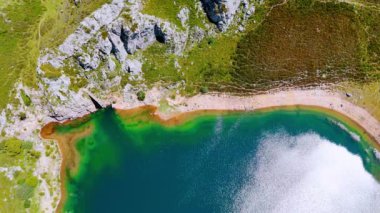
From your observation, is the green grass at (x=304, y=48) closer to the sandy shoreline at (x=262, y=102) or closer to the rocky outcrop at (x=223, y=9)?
the sandy shoreline at (x=262, y=102)

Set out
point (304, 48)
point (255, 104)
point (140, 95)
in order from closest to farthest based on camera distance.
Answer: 1. point (304, 48)
2. point (140, 95)
3. point (255, 104)

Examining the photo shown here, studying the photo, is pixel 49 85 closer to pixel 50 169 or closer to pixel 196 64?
pixel 50 169

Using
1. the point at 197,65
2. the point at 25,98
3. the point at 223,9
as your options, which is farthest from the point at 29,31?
the point at 223,9

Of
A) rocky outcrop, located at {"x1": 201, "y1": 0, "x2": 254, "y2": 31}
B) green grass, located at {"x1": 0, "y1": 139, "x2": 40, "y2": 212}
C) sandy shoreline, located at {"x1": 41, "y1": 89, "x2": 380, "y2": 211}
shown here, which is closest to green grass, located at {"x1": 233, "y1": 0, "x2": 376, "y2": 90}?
sandy shoreline, located at {"x1": 41, "y1": 89, "x2": 380, "y2": 211}

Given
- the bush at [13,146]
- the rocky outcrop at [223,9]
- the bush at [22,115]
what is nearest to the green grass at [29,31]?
the bush at [22,115]

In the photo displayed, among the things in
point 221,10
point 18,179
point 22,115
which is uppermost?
point 221,10

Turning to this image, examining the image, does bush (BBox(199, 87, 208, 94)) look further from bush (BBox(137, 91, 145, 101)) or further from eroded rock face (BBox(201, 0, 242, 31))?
eroded rock face (BBox(201, 0, 242, 31))

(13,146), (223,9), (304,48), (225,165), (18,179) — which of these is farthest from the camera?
(304,48)

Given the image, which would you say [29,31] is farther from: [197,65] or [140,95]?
[197,65]
